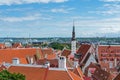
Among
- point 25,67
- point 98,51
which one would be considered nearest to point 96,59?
point 98,51

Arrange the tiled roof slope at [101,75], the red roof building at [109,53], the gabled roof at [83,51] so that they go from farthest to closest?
the red roof building at [109,53]
the gabled roof at [83,51]
the tiled roof slope at [101,75]

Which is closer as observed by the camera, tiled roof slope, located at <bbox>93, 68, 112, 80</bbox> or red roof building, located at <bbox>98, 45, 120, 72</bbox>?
tiled roof slope, located at <bbox>93, 68, 112, 80</bbox>

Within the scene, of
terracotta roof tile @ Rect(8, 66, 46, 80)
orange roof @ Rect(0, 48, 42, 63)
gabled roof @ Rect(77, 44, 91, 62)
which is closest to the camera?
terracotta roof tile @ Rect(8, 66, 46, 80)

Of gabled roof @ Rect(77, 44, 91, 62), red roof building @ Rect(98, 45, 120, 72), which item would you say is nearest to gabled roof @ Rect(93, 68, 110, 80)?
gabled roof @ Rect(77, 44, 91, 62)

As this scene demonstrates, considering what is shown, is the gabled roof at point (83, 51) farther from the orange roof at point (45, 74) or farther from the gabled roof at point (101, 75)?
the orange roof at point (45, 74)

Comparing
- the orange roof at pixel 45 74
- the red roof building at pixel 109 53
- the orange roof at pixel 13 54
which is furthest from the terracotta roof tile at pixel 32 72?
the red roof building at pixel 109 53

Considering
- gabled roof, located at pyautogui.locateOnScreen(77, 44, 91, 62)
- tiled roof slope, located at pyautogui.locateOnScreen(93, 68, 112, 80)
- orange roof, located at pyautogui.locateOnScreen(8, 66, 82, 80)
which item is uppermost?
orange roof, located at pyautogui.locateOnScreen(8, 66, 82, 80)

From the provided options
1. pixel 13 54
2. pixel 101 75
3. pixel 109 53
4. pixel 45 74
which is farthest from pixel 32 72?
pixel 109 53

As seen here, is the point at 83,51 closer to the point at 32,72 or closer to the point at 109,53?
the point at 109,53

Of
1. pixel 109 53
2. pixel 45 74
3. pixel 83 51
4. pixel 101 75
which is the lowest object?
pixel 101 75

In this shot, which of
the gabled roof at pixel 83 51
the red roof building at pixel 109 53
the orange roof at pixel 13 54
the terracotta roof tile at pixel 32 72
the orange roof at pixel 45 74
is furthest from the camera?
the red roof building at pixel 109 53

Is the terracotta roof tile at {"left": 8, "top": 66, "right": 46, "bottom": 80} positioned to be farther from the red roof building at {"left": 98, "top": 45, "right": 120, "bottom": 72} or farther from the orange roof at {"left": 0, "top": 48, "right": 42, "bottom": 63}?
the red roof building at {"left": 98, "top": 45, "right": 120, "bottom": 72}

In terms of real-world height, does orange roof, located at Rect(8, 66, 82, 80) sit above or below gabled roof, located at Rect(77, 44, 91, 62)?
above
